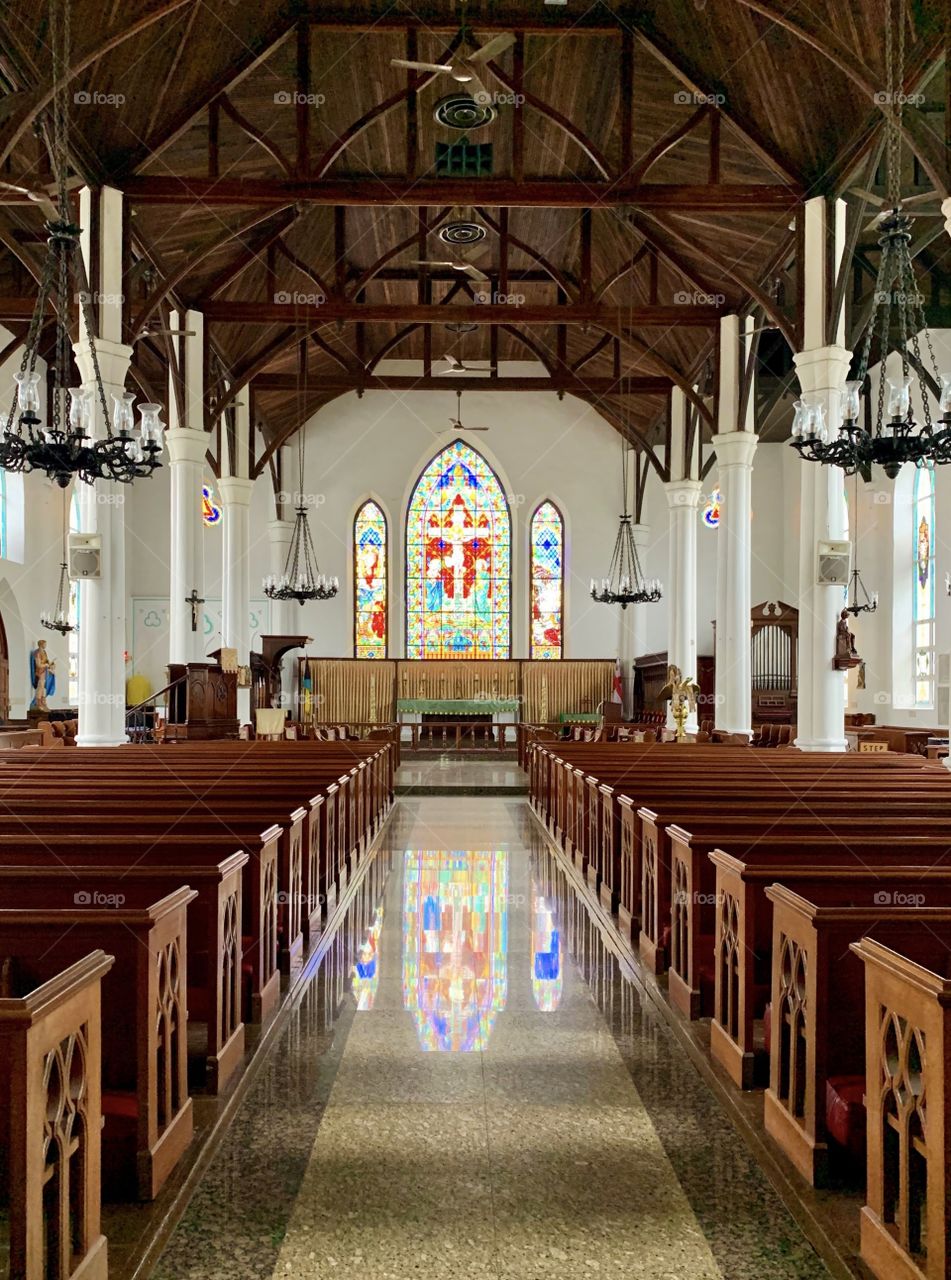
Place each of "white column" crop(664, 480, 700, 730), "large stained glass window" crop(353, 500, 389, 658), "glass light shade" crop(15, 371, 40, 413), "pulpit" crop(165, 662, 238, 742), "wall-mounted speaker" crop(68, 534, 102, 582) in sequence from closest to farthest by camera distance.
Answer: "glass light shade" crop(15, 371, 40, 413) → "wall-mounted speaker" crop(68, 534, 102, 582) → "pulpit" crop(165, 662, 238, 742) → "white column" crop(664, 480, 700, 730) → "large stained glass window" crop(353, 500, 389, 658)

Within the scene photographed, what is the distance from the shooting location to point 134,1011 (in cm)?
271

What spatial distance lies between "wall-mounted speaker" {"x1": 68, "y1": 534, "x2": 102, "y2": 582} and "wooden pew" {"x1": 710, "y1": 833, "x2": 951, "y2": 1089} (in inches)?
281

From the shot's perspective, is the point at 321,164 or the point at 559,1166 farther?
the point at 321,164

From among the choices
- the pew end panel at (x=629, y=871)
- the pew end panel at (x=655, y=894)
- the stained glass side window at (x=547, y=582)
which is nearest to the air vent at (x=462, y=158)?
the pew end panel at (x=629, y=871)

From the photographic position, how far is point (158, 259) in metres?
11.9

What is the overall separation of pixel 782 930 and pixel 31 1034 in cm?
199

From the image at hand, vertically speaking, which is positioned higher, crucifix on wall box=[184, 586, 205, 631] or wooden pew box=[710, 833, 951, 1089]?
crucifix on wall box=[184, 586, 205, 631]

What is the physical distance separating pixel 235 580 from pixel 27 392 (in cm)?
1100

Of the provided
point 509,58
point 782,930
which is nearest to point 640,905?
point 782,930

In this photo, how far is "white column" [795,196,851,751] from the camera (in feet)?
32.3

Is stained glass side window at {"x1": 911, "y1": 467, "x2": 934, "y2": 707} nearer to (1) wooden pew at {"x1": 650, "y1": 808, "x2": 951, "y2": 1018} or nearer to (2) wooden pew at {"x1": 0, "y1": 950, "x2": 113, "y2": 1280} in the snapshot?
(1) wooden pew at {"x1": 650, "y1": 808, "x2": 951, "y2": 1018}

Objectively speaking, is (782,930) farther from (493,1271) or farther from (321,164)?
(321,164)

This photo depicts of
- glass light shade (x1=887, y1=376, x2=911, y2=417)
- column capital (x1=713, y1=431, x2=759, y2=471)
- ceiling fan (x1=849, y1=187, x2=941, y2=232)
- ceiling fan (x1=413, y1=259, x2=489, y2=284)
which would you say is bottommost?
glass light shade (x1=887, y1=376, x2=911, y2=417)

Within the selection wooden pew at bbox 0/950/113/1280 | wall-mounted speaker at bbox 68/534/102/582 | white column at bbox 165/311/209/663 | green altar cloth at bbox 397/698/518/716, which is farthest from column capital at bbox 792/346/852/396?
→ green altar cloth at bbox 397/698/518/716
